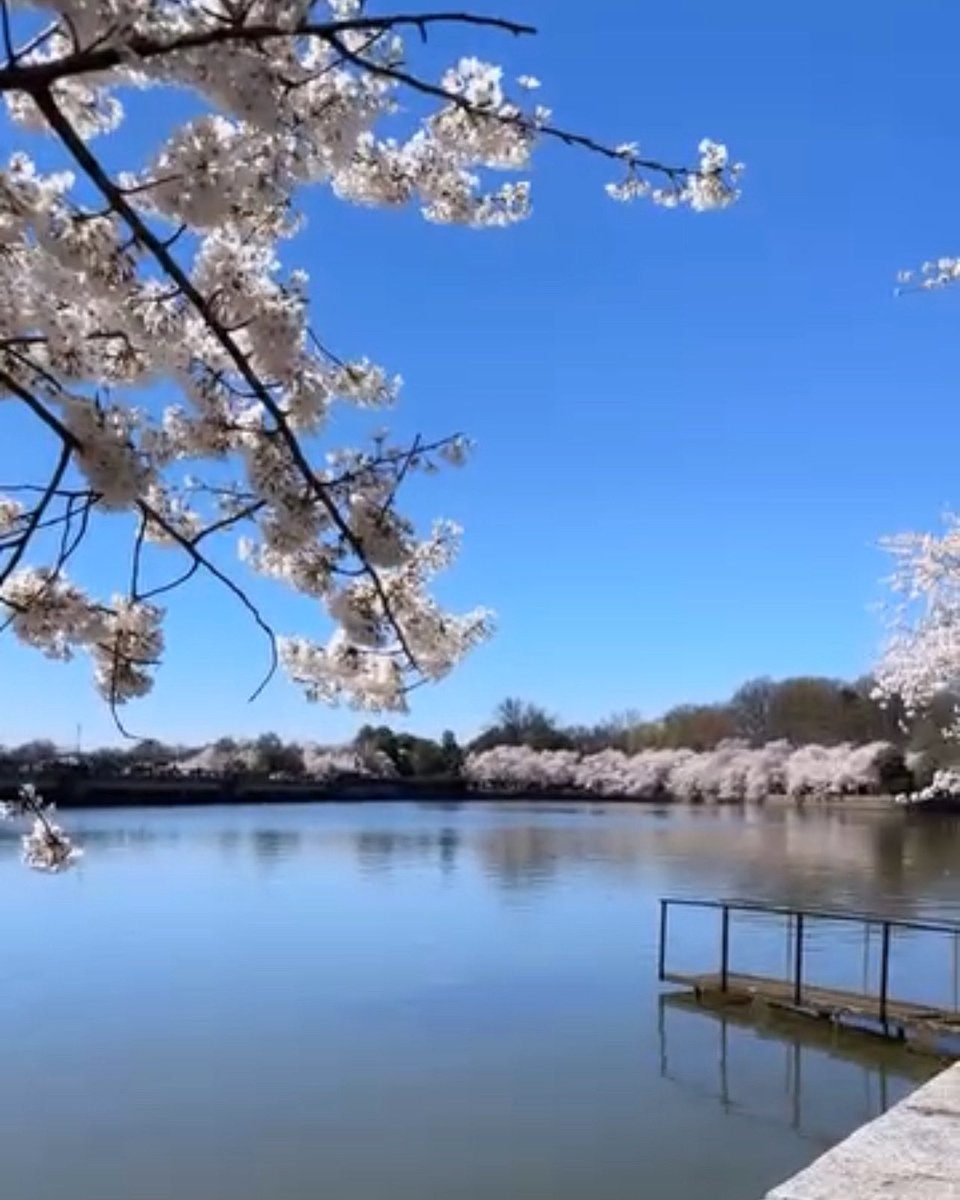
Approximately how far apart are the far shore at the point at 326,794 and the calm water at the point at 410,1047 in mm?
33167

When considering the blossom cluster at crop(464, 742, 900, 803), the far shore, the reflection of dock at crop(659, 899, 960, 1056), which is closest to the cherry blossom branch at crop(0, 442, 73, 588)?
the reflection of dock at crop(659, 899, 960, 1056)

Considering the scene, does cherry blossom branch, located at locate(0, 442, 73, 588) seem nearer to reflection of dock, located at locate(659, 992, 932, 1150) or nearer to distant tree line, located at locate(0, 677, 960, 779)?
reflection of dock, located at locate(659, 992, 932, 1150)

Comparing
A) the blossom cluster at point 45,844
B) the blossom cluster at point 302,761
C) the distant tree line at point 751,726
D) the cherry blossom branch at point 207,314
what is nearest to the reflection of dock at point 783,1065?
the blossom cluster at point 45,844

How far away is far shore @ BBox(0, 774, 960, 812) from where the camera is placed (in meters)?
60.2

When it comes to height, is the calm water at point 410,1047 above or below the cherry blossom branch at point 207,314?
below

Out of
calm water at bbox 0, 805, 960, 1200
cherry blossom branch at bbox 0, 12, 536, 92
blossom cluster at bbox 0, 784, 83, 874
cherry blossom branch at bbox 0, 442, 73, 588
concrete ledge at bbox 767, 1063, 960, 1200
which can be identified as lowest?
calm water at bbox 0, 805, 960, 1200

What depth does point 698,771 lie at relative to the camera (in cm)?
7388

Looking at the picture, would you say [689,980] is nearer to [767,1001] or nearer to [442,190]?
[767,1001]

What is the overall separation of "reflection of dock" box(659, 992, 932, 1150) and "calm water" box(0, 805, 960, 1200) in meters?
0.03

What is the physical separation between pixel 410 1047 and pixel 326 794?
62746 millimetres

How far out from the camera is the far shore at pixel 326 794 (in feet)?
197

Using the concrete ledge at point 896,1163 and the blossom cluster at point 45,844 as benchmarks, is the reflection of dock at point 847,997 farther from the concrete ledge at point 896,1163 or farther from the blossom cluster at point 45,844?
the blossom cluster at point 45,844

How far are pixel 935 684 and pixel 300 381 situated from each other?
1300cm

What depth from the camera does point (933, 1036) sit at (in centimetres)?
1120
